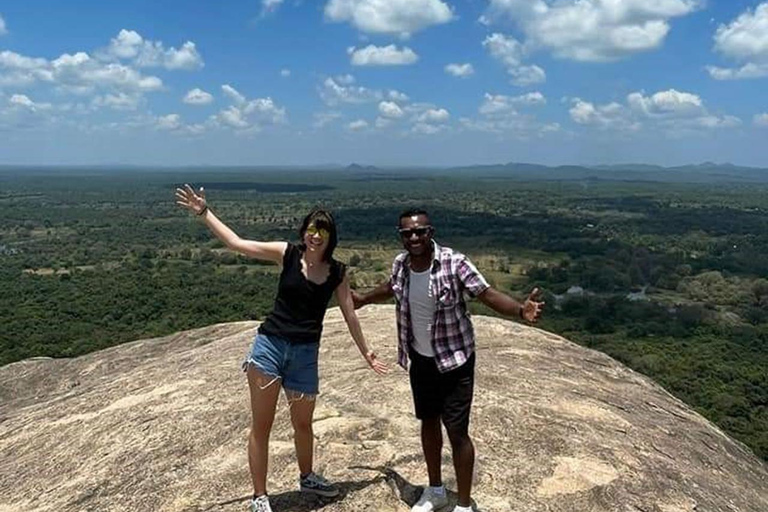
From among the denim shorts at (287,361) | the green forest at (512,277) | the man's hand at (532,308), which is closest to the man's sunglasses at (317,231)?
the denim shorts at (287,361)

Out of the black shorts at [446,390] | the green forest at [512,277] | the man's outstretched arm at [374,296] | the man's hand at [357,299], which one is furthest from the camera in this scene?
the green forest at [512,277]

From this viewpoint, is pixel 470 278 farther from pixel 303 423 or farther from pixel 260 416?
pixel 260 416

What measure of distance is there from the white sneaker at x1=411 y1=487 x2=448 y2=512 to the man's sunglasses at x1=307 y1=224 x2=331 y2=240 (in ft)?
6.63

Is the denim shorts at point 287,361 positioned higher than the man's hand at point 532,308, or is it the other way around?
the man's hand at point 532,308

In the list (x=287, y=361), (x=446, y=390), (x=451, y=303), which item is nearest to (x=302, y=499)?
(x=287, y=361)

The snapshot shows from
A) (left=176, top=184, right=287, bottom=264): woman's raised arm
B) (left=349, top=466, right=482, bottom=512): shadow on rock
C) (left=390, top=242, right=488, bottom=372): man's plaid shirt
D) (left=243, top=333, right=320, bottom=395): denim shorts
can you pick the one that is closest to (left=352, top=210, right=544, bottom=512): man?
(left=390, top=242, right=488, bottom=372): man's plaid shirt

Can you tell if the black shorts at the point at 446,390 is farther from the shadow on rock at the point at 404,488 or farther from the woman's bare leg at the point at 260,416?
the woman's bare leg at the point at 260,416

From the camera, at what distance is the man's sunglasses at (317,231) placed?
4.67 meters

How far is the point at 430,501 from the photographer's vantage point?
5.00m

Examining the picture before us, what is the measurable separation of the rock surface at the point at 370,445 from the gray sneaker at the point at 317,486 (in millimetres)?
67

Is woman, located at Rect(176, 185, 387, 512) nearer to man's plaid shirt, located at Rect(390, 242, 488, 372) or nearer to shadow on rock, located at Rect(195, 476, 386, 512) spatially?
shadow on rock, located at Rect(195, 476, 386, 512)

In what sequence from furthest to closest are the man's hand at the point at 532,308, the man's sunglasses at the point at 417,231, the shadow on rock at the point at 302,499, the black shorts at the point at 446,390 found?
the shadow on rock at the point at 302,499, the black shorts at the point at 446,390, the man's sunglasses at the point at 417,231, the man's hand at the point at 532,308

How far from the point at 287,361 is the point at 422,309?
1001 millimetres

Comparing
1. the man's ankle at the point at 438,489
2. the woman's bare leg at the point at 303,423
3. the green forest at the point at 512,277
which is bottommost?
the green forest at the point at 512,277
